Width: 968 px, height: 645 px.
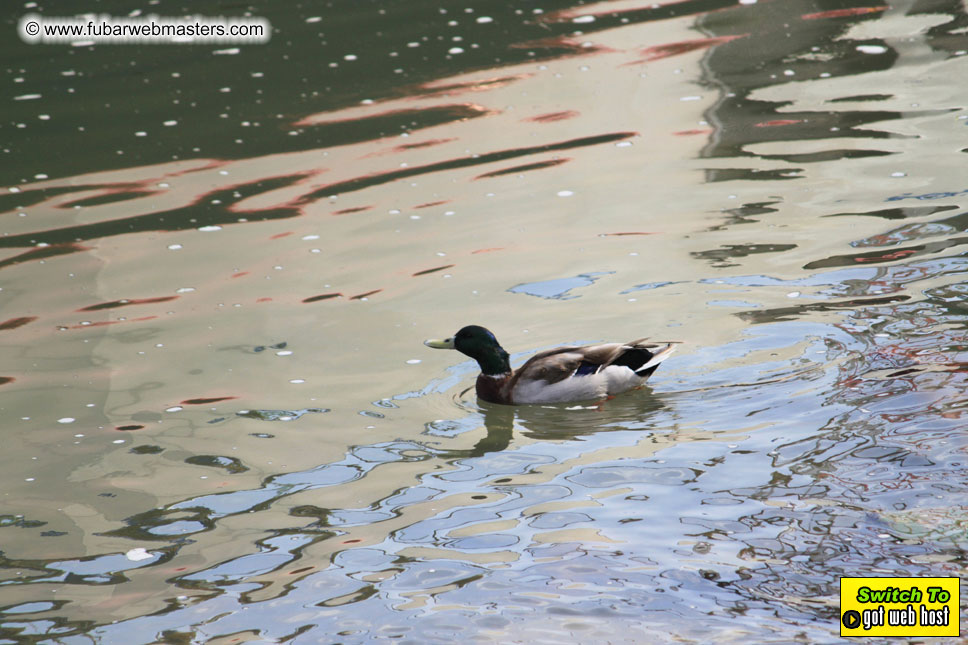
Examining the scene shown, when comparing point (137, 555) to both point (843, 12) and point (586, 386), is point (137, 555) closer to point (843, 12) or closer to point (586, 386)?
point (586, 386)

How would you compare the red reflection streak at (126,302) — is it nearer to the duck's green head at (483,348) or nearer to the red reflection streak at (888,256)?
the duck's green head at (483,348)

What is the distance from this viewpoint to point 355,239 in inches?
402

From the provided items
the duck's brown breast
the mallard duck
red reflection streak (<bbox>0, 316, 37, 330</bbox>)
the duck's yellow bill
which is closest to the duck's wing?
the mallard duck

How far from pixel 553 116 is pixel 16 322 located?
6268 millimetres

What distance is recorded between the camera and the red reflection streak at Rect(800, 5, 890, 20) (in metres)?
14.9

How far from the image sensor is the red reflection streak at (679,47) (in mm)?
14211

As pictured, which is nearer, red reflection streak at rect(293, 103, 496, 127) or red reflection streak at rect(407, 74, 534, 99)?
red reflection streak at rect(293, 103, 496, 127)

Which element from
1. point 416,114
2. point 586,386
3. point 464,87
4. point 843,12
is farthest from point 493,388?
point 843,12

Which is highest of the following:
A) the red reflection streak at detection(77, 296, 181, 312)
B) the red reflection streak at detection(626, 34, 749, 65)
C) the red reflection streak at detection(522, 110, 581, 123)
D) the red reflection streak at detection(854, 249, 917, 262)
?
the red reflection streak at detection(626, 34, 749, 65)

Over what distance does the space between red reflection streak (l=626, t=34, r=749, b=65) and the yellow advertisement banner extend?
10.3 m

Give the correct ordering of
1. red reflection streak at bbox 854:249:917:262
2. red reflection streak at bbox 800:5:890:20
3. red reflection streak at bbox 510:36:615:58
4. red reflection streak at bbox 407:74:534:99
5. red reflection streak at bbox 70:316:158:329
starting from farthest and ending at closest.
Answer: red reflection streak at bbox 800:5:890:20 < red reflection streak at bbox 510:36:615:58 < red reflection streak at bbox 407:74:534:99 < red reflection streak at bbox 70:316:158:329 < red reflection streak at bbox 854:249:917:262

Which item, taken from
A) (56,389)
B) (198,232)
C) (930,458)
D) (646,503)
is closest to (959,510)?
(930,458)

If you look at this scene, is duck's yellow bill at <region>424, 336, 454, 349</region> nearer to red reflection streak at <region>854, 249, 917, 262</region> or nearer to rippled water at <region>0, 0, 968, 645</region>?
rippled water at <region>0, 0, 968, 645</region>

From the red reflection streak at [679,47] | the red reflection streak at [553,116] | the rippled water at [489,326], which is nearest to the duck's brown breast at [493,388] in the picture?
the rippled water at [489,326]
